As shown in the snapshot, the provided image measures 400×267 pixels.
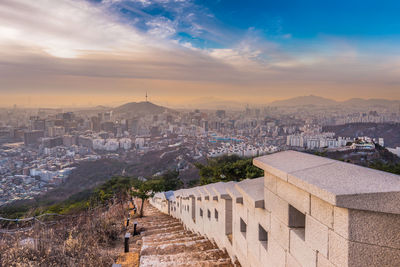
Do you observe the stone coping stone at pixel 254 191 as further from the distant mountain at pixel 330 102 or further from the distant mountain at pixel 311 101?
the distant mountain at pixel 311 101

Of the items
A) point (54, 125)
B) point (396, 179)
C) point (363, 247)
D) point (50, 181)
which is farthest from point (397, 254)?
point (54, 125)

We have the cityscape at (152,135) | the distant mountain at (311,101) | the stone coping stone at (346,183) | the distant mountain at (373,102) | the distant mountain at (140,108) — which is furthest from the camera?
the distant mountain at (140,108)

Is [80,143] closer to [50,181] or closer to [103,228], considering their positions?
[50,181]

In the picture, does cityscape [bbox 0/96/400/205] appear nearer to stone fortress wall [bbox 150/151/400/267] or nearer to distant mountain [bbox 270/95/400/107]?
distant mountain [bbox 270/95/400/107]

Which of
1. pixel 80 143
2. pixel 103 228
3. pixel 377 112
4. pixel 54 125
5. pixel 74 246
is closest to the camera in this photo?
pixel 74 246

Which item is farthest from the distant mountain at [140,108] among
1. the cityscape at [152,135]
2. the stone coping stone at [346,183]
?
the stone coping stone at [346,183]

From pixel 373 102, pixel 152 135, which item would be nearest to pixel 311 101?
pixel 373 102
